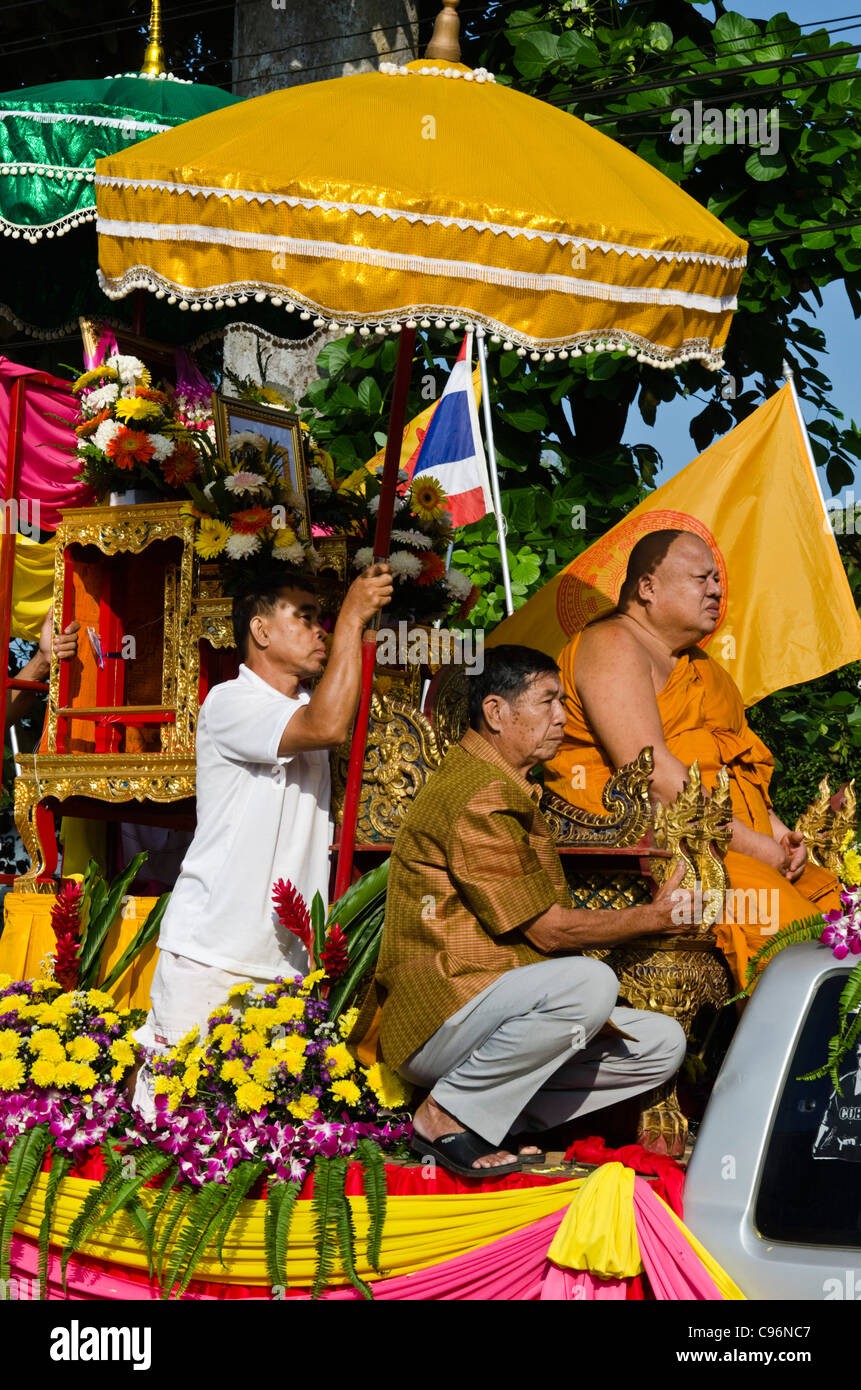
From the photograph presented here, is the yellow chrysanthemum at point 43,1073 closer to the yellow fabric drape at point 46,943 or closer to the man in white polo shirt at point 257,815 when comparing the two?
the man in white polo shirt at point 257,815

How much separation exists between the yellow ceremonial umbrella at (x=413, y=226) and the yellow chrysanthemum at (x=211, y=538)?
1.23 meters

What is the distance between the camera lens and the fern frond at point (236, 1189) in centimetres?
378

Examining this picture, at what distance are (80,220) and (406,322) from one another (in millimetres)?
2656

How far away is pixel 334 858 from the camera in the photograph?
17.2 feet

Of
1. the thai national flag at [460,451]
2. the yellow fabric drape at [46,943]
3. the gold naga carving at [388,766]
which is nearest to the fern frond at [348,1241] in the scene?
the gold naga carving at [388,766]

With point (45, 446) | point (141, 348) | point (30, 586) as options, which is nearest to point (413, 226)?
point (141, 348)

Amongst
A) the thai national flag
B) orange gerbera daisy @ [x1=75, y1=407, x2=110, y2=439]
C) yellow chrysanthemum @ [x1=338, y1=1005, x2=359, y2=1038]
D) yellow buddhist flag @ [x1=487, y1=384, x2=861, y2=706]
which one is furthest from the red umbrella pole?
the thai national flag

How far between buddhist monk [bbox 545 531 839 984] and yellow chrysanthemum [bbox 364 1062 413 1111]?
4.31ft

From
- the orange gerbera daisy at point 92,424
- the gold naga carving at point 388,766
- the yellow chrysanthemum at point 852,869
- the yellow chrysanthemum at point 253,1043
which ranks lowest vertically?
the yellow chrysanthemum at point 253,1043

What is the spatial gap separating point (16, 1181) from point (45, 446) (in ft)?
11.8

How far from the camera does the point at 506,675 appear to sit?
427cm

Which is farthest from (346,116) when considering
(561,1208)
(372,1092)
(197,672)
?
(561,1208)

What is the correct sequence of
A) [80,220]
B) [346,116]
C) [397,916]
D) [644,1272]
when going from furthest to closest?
[80,220]
[346,116]
[397,916]
[644,1272]
